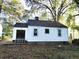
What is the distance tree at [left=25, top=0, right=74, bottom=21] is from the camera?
117 ft

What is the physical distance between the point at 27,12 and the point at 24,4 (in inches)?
79.3

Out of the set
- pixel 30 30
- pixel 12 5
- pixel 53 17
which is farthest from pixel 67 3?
pixel 30 30

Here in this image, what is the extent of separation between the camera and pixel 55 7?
37531 millimetres

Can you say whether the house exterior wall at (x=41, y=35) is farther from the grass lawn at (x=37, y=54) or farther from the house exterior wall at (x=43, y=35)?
the grass lawn at (x=37, y=54)

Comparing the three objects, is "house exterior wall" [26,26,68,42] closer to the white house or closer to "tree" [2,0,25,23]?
the white house

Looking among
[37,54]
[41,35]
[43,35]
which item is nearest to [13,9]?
[41,35]

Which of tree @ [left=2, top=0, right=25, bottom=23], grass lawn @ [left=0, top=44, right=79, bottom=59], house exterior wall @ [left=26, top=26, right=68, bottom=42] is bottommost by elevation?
grass lawn @ [left=0, top=44, right=79, bottom=59]

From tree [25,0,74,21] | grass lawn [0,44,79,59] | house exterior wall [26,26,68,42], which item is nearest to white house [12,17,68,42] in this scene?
house exterior wall [26,26,68,42]

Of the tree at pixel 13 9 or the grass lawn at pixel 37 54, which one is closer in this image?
the grass lawn at pixel 37 54

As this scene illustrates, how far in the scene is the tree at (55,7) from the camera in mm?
35781

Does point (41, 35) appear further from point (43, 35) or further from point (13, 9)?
point (13, 9)

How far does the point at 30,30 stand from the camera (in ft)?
82.2

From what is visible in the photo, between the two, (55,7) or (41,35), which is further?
(55,7)

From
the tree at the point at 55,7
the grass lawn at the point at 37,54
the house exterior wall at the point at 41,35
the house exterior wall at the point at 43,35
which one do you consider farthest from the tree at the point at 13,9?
the grass lawn at the point at 37,54
